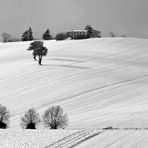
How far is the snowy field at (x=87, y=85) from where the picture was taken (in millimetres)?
53625

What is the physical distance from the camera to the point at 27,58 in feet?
359

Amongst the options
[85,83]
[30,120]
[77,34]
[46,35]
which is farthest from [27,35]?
[30,120]

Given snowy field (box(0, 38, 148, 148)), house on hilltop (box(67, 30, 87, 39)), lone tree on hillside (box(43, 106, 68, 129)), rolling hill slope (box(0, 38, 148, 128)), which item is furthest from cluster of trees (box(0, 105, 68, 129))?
house on hilltop (box(67, 30, 87, 39))

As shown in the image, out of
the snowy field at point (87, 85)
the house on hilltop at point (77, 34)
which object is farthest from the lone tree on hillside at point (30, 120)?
the house on hilltop at point (77, 34)

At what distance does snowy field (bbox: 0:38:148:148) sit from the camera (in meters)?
53.6

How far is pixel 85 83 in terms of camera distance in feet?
250

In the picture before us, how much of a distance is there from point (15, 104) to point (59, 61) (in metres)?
34.9

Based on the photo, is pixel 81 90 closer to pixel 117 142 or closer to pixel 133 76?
pixel 133 76

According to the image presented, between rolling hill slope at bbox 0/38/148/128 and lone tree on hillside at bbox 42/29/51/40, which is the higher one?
lone tree on hillside at bbox 42/29/51/40

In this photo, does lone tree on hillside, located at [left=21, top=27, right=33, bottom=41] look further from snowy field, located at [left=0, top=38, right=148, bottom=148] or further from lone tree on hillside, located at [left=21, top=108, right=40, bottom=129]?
lone tree on hillside, located at [left=21, top=108, right=40, bottom=129]

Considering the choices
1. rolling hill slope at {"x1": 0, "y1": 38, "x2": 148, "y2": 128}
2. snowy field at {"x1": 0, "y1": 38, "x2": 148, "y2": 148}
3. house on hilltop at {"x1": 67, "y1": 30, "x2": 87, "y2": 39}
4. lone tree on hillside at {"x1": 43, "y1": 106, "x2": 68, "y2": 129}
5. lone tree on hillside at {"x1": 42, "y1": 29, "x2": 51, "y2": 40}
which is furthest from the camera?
lone tree on hillside at {"x1": 42, "y1": 29, "x2": 51, "y2": 40}

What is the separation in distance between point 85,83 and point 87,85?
1.43 metres

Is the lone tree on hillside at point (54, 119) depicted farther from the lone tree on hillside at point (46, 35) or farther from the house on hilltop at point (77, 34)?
the lone tree on hillside at point (46, 35)

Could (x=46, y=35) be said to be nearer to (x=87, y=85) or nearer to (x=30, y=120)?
(x=87, y=85)
